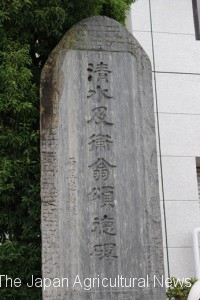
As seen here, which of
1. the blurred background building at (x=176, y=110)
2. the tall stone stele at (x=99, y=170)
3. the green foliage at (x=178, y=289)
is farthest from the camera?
the blurred background building at (x=176, y=110)

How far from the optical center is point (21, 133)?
6.93m

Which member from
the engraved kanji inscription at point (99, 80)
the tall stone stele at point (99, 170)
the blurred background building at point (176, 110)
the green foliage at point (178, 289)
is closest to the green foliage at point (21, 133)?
the tall stone stele at point (99, 170)

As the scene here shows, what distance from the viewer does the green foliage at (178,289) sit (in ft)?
24.7

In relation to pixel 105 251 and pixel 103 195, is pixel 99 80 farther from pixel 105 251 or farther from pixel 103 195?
pixel 105 251

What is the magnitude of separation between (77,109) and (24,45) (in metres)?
1.24

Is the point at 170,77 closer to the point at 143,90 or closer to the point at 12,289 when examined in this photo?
the point at 143,90

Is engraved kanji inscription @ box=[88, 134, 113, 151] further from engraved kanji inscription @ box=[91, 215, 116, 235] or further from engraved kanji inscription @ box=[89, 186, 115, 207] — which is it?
engraved kanji inscription @ box=[91, 215, 116, 235]

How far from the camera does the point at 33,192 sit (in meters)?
6.82

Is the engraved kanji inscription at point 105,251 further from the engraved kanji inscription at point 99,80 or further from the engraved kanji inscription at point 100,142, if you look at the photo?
the engraved kanji inscription at point 99,80

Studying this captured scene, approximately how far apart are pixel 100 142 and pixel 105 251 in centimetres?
114

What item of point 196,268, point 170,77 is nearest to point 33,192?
point 196,268

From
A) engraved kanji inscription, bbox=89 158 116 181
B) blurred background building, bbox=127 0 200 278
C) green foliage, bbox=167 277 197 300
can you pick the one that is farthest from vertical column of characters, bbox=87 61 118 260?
blurred background building, bbox=127 0 200 278

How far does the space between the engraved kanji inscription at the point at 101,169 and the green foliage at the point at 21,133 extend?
854mm

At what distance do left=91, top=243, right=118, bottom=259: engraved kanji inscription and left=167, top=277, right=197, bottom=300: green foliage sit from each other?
174 cm
